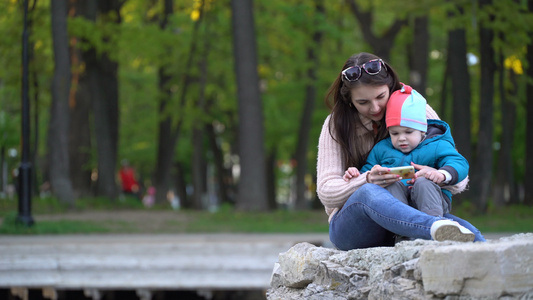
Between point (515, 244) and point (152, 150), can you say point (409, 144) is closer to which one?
point (515, 244)

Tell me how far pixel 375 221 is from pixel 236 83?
40.6ft

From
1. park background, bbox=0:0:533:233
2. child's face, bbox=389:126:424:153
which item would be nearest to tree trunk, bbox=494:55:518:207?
→ park background, bbox=0:0:533:233

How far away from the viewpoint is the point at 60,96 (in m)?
15.5

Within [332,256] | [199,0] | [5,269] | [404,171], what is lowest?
[5,269]

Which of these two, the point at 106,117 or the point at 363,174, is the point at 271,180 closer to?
the point at 106,117

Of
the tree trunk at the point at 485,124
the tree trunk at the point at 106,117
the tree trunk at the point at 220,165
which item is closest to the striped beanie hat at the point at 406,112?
the tree trunk at the point at 485,124

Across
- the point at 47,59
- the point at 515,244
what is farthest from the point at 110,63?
the point at 515,244

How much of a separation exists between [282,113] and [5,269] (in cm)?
1622

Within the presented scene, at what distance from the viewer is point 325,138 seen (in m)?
4.75

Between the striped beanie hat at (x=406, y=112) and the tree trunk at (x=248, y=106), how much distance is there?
11654mm

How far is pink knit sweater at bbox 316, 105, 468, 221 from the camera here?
4.48 metres

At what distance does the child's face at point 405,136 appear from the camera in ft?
14.2

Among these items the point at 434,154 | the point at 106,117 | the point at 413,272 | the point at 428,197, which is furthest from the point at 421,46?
the point at 413,272

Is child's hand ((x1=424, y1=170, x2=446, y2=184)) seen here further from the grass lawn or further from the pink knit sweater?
the grass lawn
